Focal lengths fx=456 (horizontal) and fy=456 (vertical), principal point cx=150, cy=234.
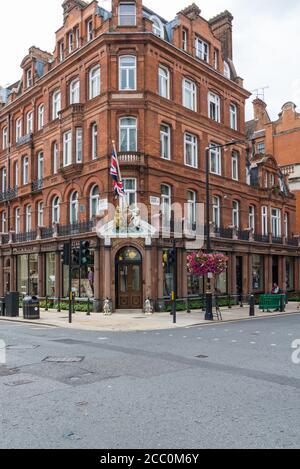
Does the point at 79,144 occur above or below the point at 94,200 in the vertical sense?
above

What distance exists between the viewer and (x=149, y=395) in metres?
7.40

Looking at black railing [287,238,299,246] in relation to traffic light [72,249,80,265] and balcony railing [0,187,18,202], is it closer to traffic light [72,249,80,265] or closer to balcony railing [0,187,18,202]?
balcony railing [0,187,18,202]

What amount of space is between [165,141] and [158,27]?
740 cm

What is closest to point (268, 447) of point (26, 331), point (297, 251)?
point (26, 331)

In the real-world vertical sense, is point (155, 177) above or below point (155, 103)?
below

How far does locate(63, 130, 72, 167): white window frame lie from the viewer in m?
29.2

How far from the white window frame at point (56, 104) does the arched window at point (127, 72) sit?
6132mm

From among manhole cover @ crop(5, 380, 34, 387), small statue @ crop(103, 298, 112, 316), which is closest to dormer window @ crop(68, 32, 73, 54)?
small statue @ crop(103, 298, 112, 316)

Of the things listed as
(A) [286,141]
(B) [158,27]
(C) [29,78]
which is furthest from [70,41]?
(A) [286,141]

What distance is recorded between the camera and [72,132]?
93.1 feet

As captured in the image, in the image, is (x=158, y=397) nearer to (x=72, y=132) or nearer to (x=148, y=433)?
(x=148, y=433)

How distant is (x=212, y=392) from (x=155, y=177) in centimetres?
1968

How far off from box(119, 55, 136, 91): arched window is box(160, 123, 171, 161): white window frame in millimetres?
3053

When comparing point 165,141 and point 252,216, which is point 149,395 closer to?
point 165,141
